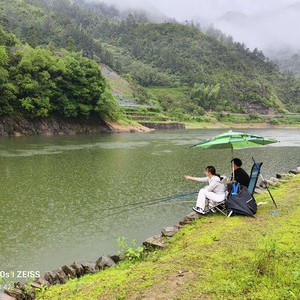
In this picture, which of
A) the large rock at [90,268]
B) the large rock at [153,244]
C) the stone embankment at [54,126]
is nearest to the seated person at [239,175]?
the large rock at [153,244]

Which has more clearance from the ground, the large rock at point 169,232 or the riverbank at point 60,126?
the riverbank at point 60,126

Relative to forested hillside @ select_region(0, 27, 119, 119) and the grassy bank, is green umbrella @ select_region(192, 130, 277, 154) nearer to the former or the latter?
the grassy bank

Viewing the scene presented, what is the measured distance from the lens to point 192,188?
17.9 m

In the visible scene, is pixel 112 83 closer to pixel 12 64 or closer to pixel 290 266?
pixel 12 64

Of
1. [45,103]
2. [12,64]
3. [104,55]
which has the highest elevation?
[104,55]

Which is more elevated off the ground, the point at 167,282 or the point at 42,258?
the point at 167,282

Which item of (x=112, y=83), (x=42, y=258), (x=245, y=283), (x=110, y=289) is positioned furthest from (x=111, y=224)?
(x=112, y=83)

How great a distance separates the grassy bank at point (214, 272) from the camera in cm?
541

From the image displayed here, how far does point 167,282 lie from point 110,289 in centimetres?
102

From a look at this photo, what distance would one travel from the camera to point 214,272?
6.03 metres

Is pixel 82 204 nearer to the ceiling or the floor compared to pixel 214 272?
nearer to the floor

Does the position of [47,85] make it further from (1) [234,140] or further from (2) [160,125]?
(1) [234,140]

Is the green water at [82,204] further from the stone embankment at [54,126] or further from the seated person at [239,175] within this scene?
the stone embankment at [54,126]

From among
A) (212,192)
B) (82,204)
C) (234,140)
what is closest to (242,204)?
(212,192)
